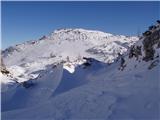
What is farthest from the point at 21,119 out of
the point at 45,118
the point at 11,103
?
the point at 11,103

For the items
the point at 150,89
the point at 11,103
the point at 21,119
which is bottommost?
the point at 11,103

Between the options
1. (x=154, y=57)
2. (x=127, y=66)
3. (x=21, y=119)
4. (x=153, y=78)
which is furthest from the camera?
(x=127, y=66)

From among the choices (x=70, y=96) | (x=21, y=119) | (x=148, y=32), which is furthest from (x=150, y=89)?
(x=148, y=32)

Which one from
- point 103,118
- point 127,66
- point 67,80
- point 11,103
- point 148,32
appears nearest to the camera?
point 103,118

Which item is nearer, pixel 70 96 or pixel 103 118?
pixel 103 118

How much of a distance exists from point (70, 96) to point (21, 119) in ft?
17.9

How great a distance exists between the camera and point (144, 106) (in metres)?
28.7

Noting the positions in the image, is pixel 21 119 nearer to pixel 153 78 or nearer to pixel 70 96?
pixel 70 96

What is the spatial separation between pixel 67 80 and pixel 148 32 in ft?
49.7

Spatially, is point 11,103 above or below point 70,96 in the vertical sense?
below

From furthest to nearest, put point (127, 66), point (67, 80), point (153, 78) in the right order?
point (67, 80) < point (127, 66) < point (153, 78)

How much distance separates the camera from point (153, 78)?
3253cm

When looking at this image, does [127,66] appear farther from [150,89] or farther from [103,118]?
[103,118]

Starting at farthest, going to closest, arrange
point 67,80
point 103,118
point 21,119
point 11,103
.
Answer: point 67,80
point 11,103
point 21,119
point 103,118
